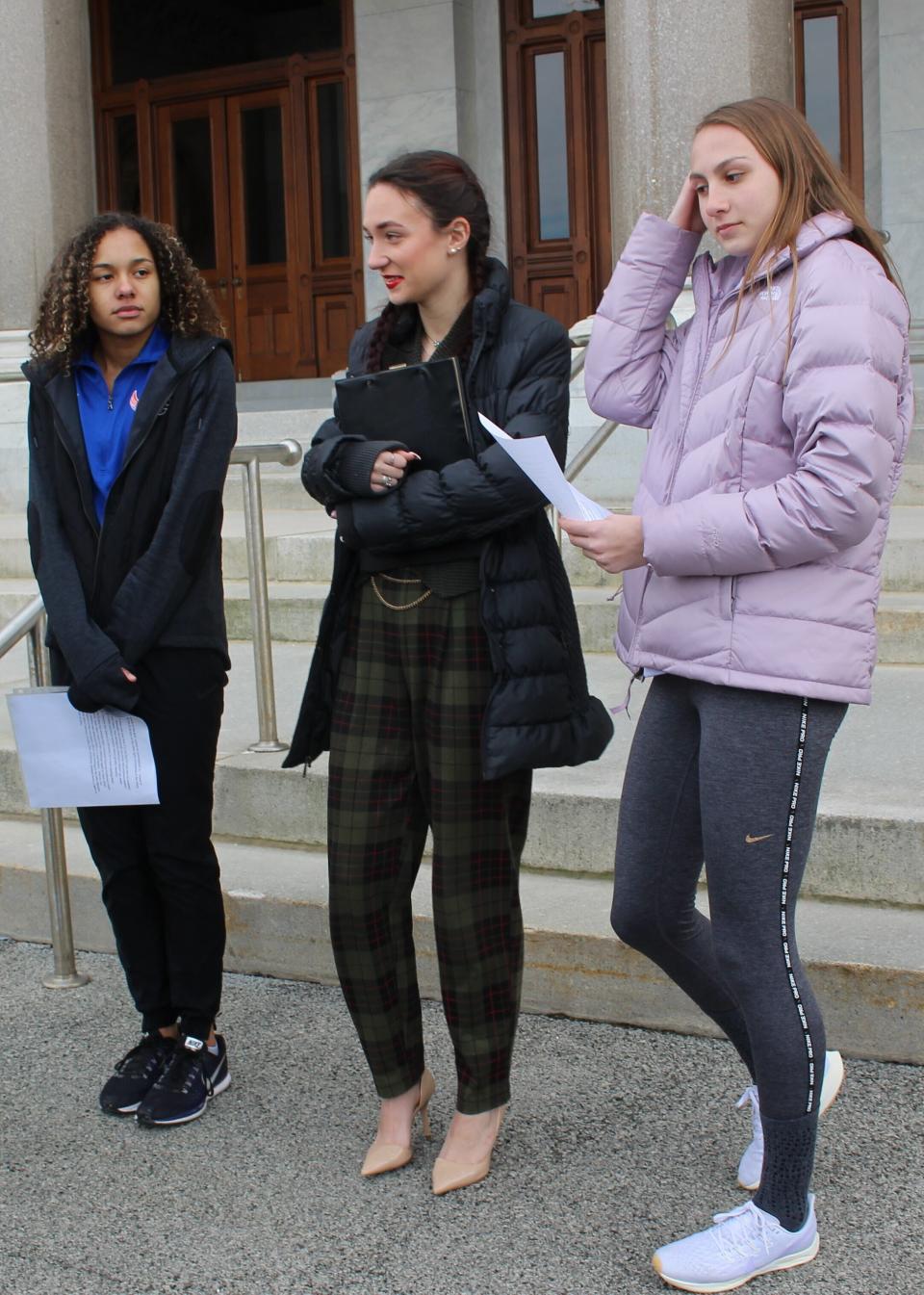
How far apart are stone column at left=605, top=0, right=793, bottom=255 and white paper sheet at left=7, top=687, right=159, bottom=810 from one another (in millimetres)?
4846

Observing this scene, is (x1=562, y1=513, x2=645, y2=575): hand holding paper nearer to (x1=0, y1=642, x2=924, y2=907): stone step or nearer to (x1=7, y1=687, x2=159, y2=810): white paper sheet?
(x1=7, y1=687, x2=159, y2=810): white paper sheet

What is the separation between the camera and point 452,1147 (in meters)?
2.87

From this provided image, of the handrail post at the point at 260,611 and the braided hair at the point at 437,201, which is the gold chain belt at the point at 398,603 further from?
the handrail post at the point at 260,611

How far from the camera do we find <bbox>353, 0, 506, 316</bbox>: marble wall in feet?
38.1

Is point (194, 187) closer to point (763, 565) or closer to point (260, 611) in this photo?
point (260, 611)

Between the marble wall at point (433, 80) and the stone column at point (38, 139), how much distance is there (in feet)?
9.44

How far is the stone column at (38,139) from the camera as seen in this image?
9117mm

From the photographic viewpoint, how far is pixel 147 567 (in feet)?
10.3

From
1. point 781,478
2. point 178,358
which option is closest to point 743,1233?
point 781,478

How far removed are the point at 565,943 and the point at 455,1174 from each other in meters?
0.85

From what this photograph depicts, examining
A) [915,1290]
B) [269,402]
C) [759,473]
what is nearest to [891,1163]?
[915,1290]

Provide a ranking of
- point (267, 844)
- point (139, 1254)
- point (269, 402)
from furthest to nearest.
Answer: point (269, 402)
point (267, 844)
point (139, 1254)

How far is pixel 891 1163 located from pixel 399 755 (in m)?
1.17

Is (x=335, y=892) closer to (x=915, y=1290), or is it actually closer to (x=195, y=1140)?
(x=195, y=1140)
